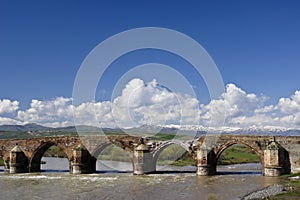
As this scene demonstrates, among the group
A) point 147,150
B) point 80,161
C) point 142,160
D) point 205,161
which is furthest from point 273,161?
point 80,161

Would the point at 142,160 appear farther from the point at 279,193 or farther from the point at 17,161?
the point at 279,193

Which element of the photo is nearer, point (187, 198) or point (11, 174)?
point (187, 198)

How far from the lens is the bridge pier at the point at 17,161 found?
175 ft

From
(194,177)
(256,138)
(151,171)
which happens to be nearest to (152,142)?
(151,171)

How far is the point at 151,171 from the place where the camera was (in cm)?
4981

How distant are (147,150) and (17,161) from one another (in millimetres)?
19586

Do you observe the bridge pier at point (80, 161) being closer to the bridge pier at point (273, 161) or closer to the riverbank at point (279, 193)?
the bridge pier at point (273, 161)

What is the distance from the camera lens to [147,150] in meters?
49.0

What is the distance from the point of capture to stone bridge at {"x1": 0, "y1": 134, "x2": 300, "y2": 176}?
43.6 meters

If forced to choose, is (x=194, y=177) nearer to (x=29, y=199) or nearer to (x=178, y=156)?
(x=29, y=199)

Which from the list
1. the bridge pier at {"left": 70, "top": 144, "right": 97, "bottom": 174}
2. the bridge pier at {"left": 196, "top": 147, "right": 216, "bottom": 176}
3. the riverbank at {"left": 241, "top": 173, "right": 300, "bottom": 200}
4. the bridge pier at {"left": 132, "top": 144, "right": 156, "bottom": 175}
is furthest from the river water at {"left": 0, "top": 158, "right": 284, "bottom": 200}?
the bridge pier at {"left": 70, "top": 144, "right": 97, "bottom": 174}

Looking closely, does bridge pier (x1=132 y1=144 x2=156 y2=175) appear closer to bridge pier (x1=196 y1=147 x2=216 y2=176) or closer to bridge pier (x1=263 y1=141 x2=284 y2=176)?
bridge pier (x1=196 y1=147 x2=216 y2=176)

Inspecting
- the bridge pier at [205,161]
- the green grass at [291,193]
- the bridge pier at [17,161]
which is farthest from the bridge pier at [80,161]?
the green grass at [291,193]

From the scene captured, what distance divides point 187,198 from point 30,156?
31894 millimetres
